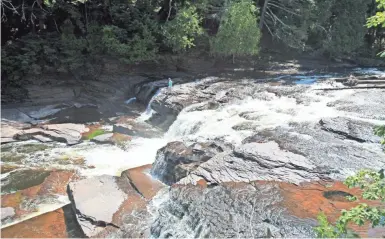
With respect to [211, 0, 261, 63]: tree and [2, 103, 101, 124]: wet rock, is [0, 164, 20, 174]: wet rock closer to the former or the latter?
[2, 103, 101, 124]: wet rock

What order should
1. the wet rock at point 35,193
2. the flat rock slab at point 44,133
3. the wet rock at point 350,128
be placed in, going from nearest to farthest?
the wet rock at point 35,193
the wet rock at point 350,128
the flat rock slab at point 44,133

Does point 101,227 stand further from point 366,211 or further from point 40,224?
point 366,211

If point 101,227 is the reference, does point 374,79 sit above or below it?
above

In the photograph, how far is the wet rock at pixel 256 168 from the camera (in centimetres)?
773

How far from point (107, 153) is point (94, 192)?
→ 127 inches

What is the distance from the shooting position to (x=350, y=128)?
407 inches

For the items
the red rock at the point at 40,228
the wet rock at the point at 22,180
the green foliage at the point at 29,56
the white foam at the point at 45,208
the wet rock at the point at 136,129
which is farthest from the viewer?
the green foliage at the point at 29,56

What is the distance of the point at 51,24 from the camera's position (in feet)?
65.3

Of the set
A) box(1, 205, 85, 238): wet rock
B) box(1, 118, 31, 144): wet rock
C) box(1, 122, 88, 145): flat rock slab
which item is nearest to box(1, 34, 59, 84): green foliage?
box(1, 118, 31, 144): wet rock

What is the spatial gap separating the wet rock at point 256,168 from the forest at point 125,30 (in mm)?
11309

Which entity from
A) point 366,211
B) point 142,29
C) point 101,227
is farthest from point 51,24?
point 366,211

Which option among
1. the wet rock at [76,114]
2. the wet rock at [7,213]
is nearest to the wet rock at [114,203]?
the wet rock at [7,213]

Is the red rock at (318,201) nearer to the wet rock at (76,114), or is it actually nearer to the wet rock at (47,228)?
the wet rock at (47,228)

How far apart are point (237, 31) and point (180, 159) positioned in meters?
12.6
